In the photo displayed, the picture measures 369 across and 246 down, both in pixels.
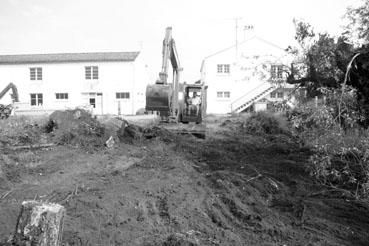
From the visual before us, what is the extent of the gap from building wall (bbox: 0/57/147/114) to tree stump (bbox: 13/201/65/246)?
28.7m

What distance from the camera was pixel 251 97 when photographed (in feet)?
107

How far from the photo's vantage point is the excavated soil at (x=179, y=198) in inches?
213

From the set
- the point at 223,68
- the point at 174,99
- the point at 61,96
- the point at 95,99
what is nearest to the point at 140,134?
the point at 174,99

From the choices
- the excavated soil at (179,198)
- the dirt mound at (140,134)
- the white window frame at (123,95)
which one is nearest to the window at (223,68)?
the white window frame at (123,95)

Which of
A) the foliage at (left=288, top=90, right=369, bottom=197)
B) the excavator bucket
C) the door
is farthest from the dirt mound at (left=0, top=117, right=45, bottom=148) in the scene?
the door

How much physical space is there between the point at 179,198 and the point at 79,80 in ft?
91.5

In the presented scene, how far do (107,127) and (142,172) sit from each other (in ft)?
12.7

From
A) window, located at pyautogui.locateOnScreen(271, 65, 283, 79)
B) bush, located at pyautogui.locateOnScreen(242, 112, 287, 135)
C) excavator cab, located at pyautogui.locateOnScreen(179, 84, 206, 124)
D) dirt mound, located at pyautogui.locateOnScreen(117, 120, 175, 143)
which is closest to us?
window, located at pyautogui.locateOnScreen(271, 65, 283, 79)

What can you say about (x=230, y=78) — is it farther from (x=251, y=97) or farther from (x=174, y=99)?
(x=174, y=99)

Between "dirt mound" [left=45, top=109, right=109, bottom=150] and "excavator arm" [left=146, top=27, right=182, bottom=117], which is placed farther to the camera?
"excavator arm" [left=146, top=27, right=182, bottom=117]

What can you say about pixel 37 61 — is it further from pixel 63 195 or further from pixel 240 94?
pixel 63 195

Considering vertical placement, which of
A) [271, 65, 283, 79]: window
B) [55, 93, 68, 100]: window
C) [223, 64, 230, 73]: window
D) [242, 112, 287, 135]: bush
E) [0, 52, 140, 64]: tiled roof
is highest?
[0, 52, 140, 64]: tiled roof

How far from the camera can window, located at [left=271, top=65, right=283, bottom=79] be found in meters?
9.43

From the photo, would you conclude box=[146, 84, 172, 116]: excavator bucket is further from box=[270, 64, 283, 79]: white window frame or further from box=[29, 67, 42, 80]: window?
box=[29, 67, 42, 80]: window
